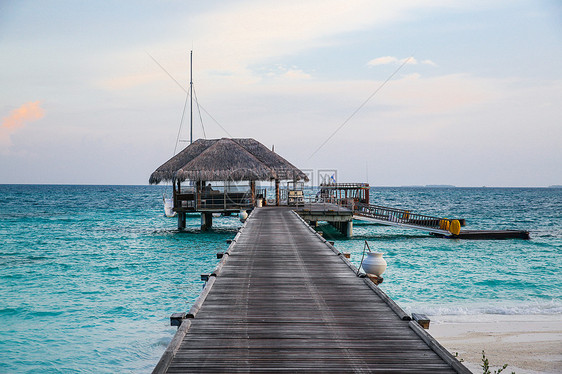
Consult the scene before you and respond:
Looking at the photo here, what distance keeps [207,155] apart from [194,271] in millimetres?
10728

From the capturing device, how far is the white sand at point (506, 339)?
328 inches

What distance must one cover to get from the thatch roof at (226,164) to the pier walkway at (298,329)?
644 inches

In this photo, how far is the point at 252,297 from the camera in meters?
6.55

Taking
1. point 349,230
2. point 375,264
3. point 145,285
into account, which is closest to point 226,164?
point 349,230

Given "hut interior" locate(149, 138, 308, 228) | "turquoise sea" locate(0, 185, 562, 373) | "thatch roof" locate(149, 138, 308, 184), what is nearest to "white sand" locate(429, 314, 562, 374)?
"turquoise sea" locate(0, 185, 562, 373)

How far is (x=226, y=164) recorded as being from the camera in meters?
25.5

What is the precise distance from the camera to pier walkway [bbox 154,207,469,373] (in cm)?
423

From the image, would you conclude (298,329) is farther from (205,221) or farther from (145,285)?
(205,221)

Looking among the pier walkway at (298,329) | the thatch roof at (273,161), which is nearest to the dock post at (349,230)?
the thatch roof at (273,161)

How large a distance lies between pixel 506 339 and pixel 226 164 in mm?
18225

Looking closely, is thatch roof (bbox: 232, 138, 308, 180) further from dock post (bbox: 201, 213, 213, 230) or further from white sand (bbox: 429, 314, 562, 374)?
white sand (bbox: 429, 314, 562, 374)

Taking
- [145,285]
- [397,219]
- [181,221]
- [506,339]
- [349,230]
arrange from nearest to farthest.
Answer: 1. [506,339]
2. [145,285]
3. [397,219]
4. [349,230]
5. [181,221]

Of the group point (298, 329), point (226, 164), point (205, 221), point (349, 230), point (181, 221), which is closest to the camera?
point (298, 329)

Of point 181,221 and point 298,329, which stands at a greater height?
point 298,329
